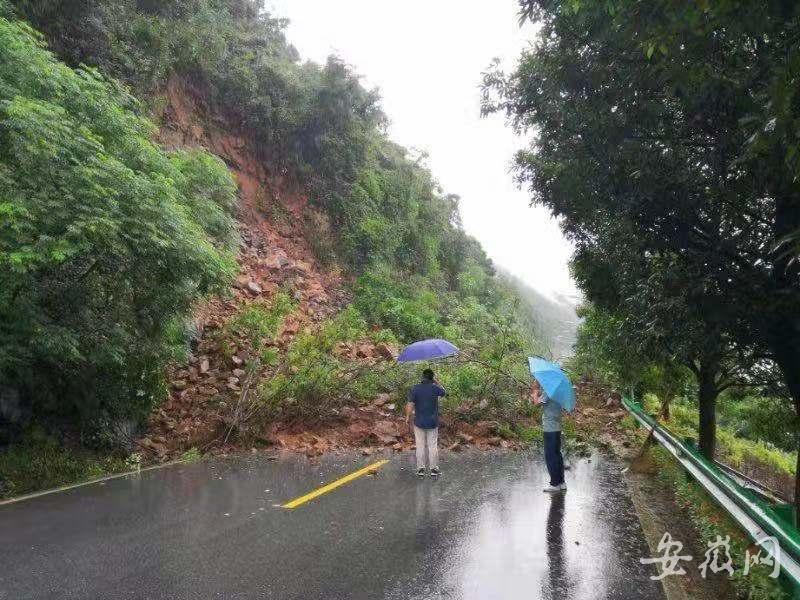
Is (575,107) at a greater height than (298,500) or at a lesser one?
greater

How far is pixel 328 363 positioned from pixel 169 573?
28.0 feet

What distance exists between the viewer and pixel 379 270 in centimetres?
2331

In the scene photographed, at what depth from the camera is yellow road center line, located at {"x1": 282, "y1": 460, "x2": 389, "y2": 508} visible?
7.49 m

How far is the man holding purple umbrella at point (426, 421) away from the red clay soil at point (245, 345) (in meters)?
2.08

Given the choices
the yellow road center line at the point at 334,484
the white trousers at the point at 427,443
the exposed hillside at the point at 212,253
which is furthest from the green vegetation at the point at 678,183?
the exposed hillside at the point at 212,253

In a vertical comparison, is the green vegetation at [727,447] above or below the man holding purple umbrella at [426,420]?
below

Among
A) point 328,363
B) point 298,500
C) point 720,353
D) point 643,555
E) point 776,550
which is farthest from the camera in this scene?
point 328,363

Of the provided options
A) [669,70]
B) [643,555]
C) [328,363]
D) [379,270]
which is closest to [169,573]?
[643,555]

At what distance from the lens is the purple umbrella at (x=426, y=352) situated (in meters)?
10.1

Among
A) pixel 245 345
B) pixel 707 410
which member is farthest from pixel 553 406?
pixel 245 345

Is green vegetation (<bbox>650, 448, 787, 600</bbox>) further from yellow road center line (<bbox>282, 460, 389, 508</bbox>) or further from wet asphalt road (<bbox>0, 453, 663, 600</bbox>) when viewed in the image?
yellow road center line (<bbox>282, 460, 389, 508</bbox>)

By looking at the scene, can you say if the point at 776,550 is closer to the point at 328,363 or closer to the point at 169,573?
the point at 169,573

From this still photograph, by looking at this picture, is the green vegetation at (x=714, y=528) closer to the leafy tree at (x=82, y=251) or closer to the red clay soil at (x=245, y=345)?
the red clay soil at (x=245, y=345)

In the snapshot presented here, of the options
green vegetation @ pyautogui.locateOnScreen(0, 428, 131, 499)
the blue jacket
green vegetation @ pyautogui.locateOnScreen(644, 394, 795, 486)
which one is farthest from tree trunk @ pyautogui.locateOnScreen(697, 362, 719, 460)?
green vegetation @ pyautogui.locateOnScreen(0, 428, 131, 499)
